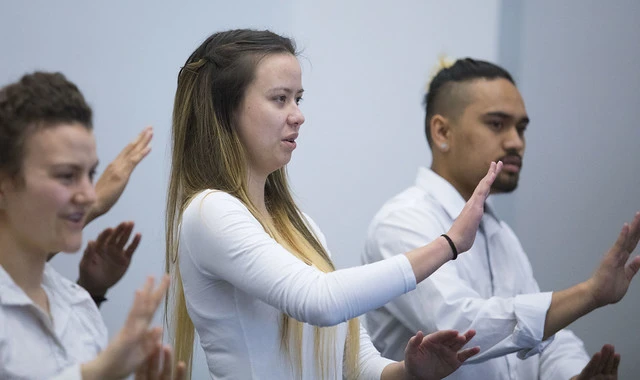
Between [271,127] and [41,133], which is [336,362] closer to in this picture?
[271,127]

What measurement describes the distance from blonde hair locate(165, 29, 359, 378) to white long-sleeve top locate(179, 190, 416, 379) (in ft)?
0.16

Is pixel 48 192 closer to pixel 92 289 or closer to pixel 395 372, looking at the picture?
pixel 92 289

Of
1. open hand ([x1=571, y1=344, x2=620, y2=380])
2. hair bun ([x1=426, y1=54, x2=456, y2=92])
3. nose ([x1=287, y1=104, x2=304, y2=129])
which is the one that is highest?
hair bun ([x1=426, y1=54, x2=456, y2=92])

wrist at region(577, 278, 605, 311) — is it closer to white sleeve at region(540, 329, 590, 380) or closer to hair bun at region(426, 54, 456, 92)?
white sleeve at region(540, 329, 590, 380)

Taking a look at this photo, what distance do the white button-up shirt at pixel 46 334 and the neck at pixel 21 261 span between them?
23 mm

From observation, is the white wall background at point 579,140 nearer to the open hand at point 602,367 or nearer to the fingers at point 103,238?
the open hand at point 602,367

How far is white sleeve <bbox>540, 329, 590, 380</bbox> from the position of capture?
2.59 metres

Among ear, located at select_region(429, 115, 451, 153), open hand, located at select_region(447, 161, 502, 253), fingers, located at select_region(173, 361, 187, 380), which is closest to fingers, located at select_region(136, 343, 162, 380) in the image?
fingers, located at select_region(173, 361, 187, 380)

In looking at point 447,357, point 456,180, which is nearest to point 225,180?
point 447,357

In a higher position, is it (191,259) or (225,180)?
(225,180)

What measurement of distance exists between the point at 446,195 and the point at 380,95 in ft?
2.13

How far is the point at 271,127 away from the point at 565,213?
201cm

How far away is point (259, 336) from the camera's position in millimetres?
1756

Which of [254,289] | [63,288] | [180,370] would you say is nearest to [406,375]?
[254,289]
